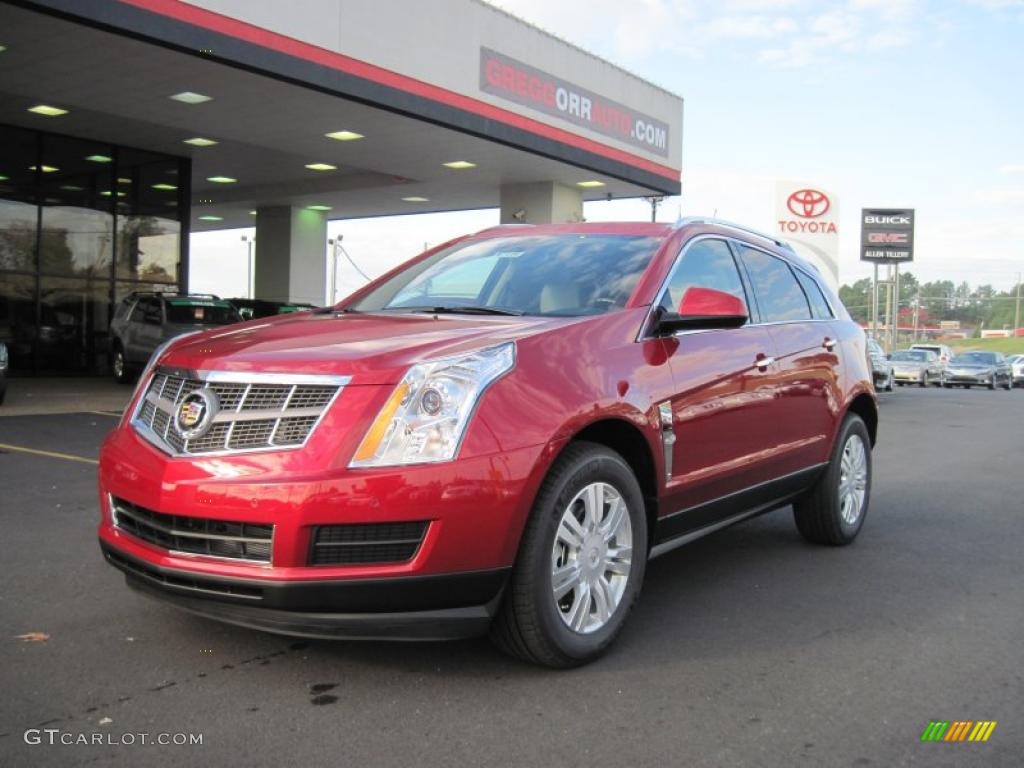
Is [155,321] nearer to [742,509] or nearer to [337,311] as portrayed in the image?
[337,311]

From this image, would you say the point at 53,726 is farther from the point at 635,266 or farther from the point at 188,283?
the point at 188,283

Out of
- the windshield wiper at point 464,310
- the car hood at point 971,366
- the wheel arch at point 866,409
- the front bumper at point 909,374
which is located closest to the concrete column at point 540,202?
the wheel arch at point 866,409

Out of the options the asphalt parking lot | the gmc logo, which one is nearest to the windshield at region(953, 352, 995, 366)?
the gmc logo

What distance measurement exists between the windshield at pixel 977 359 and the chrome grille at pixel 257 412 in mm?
39709

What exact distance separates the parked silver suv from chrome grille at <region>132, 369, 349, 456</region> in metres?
14.2

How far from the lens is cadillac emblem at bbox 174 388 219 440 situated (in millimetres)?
3381

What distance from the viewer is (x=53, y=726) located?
10.0 ft

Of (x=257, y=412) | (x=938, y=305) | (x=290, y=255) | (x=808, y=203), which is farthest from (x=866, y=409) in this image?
(x=938, y=305)

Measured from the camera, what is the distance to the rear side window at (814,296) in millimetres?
6012

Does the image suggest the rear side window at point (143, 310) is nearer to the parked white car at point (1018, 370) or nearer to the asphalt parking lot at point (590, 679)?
the asphalt parking lot at point (590, 679)

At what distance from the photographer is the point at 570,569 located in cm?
362

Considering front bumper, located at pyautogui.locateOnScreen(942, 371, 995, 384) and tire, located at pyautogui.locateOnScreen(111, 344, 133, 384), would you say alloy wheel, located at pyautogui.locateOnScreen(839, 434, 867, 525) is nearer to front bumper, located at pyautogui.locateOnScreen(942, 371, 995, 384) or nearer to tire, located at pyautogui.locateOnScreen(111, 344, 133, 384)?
tire, located at pyautogui.locateOnScreen(111, 344, 133, 384)

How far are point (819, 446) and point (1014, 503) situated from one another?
3.30 metres

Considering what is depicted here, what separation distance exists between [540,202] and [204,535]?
1956 centimetres
